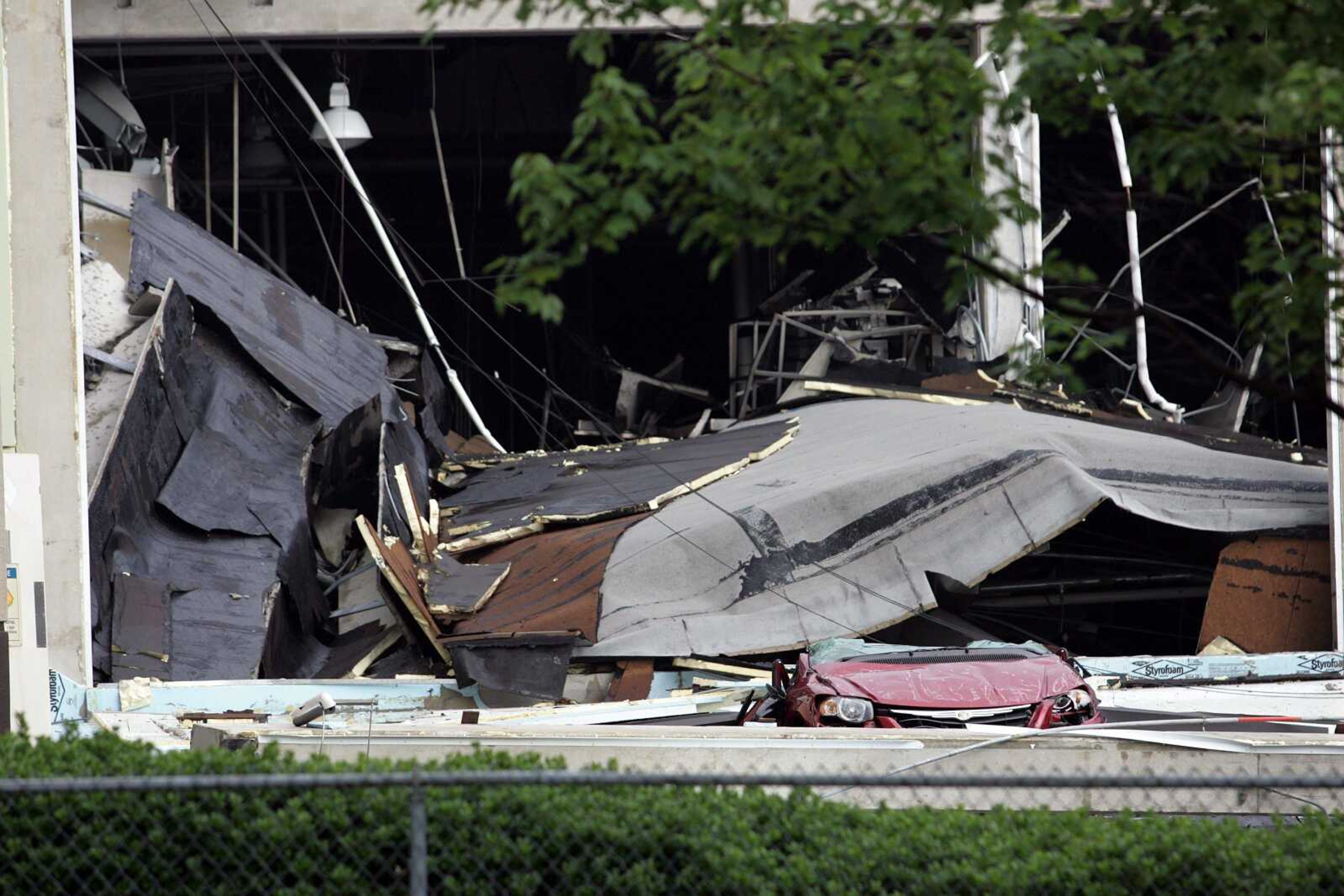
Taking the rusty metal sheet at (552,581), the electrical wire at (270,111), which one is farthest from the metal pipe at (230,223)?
the rusty metal sheet at (552,581)

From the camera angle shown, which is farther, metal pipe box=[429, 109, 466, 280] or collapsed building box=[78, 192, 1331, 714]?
metal pipe box=[429, 109, 466, 280]

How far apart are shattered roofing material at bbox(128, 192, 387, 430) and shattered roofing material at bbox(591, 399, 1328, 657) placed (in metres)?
4.40

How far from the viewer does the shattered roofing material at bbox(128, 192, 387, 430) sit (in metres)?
15.8

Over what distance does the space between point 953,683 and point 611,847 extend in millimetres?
4654

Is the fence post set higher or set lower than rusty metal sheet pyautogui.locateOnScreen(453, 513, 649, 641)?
higher

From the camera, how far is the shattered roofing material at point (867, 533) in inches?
504

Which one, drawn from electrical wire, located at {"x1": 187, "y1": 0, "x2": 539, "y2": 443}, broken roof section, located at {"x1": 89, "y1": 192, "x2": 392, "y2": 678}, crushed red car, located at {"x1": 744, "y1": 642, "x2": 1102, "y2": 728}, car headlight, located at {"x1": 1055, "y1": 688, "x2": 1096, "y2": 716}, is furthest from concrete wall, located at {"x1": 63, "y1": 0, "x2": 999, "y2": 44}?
car headlight, located at {"x1": 1055, "y1": 688, "x2": 1096, "y2": 716}

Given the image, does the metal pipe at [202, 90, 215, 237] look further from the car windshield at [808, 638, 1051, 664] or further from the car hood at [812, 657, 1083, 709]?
the car hood at [812, 657, 1083, 709]

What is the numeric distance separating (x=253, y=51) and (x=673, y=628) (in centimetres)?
1285

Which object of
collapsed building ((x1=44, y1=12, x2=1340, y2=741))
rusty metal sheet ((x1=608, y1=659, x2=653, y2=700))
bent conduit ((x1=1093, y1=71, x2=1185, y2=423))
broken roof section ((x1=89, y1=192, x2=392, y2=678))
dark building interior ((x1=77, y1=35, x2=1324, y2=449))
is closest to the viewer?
rusty metal sheet ((x1=608, y1=659, x2=653, y2=700))

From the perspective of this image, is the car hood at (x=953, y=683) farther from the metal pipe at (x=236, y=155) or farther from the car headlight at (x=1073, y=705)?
the metal pipe at (x=236, y=155)

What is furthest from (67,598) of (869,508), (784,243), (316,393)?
(784,243)

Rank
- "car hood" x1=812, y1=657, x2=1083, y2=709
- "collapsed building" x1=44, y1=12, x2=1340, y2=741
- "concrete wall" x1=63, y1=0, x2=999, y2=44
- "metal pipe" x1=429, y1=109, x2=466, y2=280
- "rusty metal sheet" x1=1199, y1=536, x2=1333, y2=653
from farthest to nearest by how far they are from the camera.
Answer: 1. "metal pipe" x1=429, y1=109, x2=466, y2=280
2. "concrete wall" x1=63, y1=0, x2=999, y2=44
3. "rusty metal sheet" x1=1199, y1=536, x2=1333, y2=653
4. "collapsed building" x1=44, y1=12, x2=1340, y2=741
5. "car hood" x1=812, y1=657, x2=1083, y2=709

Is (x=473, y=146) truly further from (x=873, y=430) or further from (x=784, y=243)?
(x=784, y=243)
